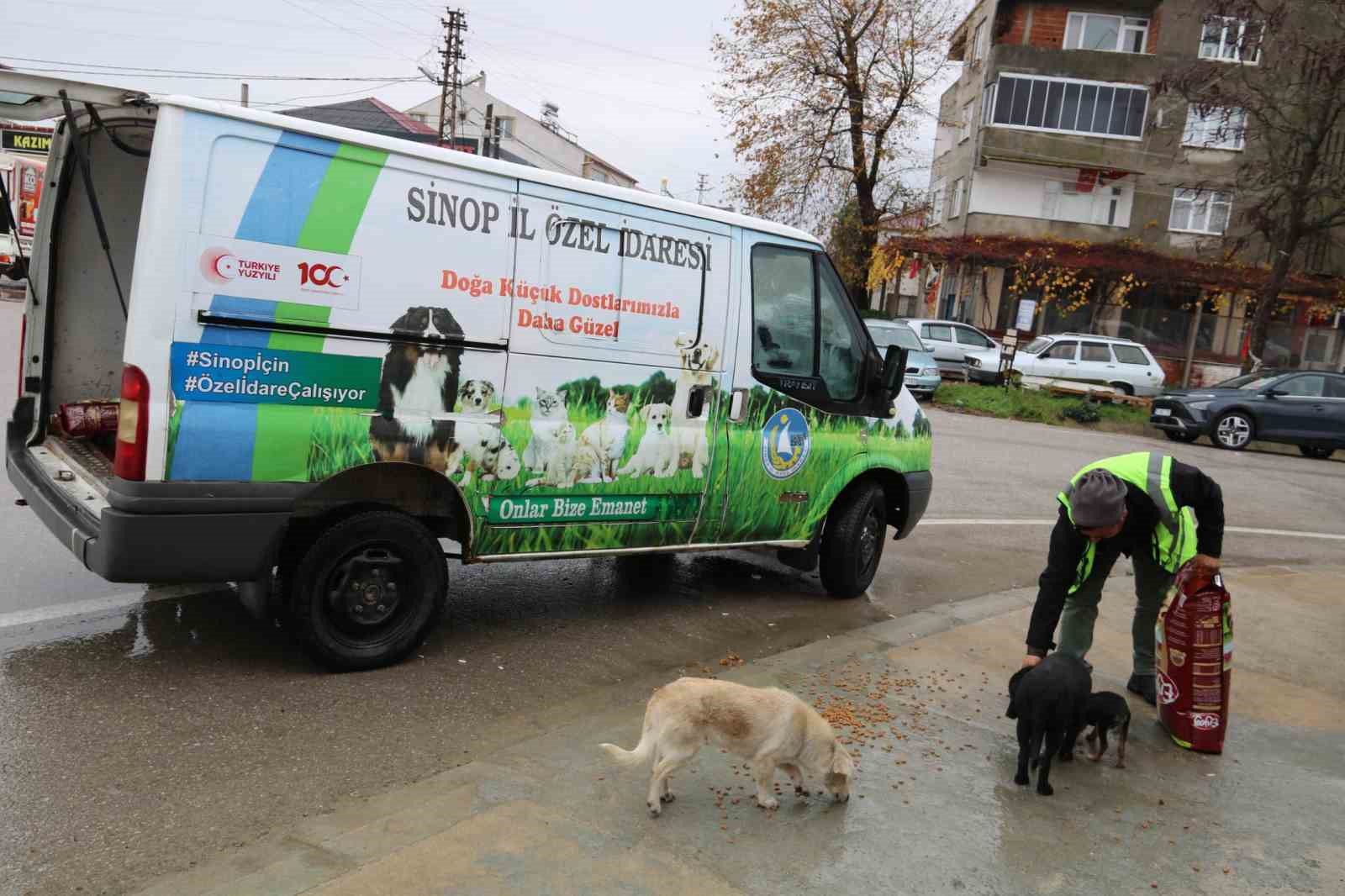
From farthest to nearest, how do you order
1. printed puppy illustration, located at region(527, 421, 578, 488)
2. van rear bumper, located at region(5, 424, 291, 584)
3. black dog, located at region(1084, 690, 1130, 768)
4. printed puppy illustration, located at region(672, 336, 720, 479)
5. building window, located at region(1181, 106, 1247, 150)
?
building window, located at region(1181, 106, 1247, 150)
printed puppy illustration, located at region(672, 336, 720, 479)
printed puppy illustration, located at region(527, 421, 578, 488)
black dog, located at region(1084, 690, 1130, 768)
van rear bumper, located at region(5, 424, 291, 584)

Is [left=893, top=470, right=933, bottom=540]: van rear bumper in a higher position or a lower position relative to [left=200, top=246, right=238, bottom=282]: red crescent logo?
lower

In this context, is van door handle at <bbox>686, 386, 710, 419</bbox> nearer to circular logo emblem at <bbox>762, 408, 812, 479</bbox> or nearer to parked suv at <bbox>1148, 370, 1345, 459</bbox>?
circular logo emblem at <bbox>762, 408, 812, 479</bbox>

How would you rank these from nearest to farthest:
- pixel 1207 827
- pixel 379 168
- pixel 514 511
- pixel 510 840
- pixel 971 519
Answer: pixel 510 840 → pixel 1207 827 → pixel 379 168 → pixel 514 511 → pixel 971 519

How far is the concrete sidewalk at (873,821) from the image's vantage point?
3.29m

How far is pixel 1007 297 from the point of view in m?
36.5

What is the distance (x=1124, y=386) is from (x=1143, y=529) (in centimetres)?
2225

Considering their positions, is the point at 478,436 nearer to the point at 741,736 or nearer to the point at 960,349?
the point at 741,736

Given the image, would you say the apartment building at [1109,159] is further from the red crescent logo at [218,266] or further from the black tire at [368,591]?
the red crescent logo at [218,266]

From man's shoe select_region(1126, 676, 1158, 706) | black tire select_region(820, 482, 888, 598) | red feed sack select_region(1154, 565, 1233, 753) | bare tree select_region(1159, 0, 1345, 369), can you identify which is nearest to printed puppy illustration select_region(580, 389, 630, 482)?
black tire select_region(820, 482, 888, 598)

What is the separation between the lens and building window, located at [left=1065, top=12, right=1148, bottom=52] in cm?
3738

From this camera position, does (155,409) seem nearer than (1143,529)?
Yes

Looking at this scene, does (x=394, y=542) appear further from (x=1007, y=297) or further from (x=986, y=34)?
(x=986, y=34)

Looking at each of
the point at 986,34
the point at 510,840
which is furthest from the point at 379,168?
the point at 986,34

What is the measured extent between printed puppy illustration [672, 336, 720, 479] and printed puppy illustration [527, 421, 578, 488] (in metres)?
0.65
